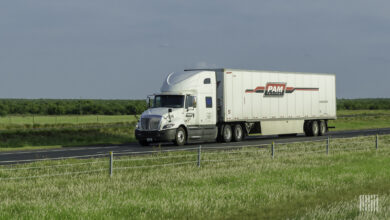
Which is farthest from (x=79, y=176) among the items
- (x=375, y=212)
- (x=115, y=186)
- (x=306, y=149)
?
(x=306, y=149)

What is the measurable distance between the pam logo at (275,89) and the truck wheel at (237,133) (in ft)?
9.10

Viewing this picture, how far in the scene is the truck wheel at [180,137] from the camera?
103 feet

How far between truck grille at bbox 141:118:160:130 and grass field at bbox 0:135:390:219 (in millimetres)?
9515

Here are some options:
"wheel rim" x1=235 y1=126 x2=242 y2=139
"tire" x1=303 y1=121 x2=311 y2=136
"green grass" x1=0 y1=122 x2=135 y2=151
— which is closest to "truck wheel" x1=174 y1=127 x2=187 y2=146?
"wheel rim" x1=235 y1=126 x2=242 y2=139

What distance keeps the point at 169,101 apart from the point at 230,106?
388 cm

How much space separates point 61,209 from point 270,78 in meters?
Answer: 26.2

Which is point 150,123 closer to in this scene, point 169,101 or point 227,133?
point 169,101

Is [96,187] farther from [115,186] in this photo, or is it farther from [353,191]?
[353,191]

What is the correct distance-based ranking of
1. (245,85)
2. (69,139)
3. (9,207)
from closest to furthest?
(9,207) < (245,85) < (69,139)

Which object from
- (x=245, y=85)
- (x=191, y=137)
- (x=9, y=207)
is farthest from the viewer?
(x=245, y=85)

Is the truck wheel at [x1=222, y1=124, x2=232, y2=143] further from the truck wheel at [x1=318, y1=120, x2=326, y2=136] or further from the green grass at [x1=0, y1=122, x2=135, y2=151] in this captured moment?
the truck wheel at [x1=318, y1=120, x2=326, y2=136]

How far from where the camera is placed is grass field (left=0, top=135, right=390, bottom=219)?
1166cm

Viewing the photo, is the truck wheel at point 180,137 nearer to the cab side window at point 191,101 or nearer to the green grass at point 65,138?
→ the cab side window at point 191,101

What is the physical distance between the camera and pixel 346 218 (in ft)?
36.4
